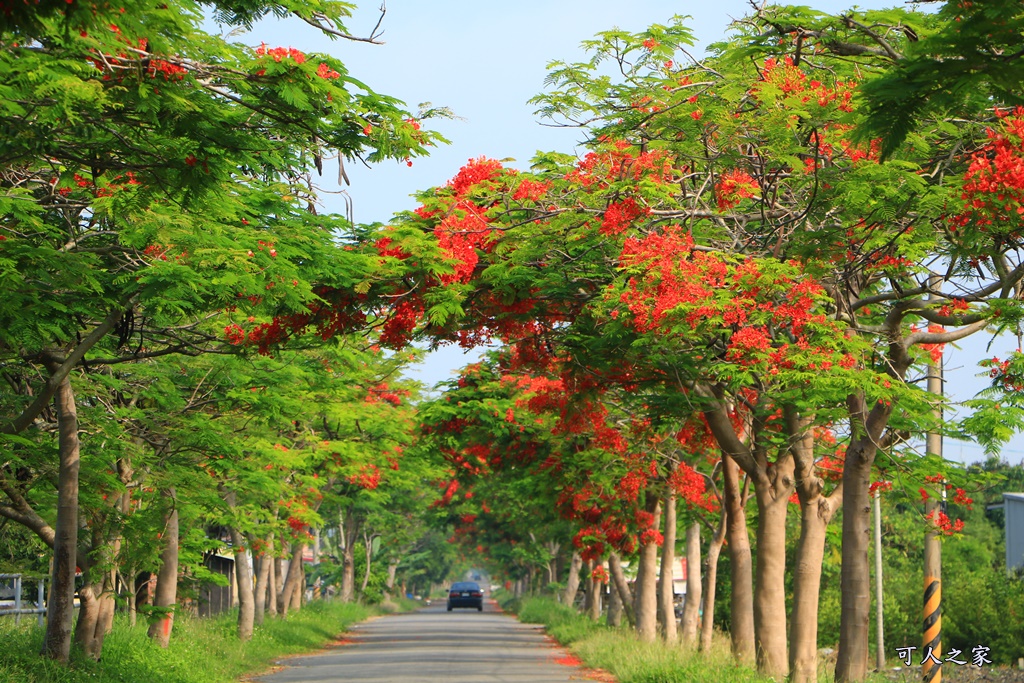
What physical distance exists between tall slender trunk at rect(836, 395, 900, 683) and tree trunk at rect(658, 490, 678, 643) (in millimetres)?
10571

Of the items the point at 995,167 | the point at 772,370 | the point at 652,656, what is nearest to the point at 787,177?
the point at 772,370

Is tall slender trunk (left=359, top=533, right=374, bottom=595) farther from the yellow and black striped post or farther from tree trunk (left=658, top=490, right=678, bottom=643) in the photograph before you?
the yellow and black striped post

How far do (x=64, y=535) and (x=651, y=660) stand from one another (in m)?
9.63

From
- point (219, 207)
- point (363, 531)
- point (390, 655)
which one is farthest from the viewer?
point (363, 531)

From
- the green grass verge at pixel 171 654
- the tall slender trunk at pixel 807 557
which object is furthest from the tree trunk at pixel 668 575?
the green grass verge at pixel 171 654

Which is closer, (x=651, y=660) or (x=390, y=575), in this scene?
(x=651, y=660)

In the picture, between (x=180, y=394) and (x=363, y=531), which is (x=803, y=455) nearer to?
(x=180, y=394)

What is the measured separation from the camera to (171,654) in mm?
20578

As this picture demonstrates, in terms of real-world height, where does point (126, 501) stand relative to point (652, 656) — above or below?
above

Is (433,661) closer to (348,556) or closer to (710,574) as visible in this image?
(710,574)

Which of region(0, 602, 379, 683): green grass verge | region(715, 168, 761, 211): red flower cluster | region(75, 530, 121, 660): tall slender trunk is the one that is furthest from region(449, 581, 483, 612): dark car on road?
region(715, 168, 761, 211): red flower cluster

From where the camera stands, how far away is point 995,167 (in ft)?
33.0

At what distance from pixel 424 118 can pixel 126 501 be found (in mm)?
10980

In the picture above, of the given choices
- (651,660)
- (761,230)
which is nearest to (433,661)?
(651,660)
